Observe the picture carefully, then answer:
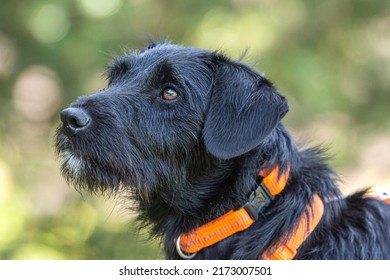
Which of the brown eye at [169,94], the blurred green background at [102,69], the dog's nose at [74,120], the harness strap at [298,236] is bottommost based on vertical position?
the harness strap at [298,236]

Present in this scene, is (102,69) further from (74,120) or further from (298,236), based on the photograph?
(298,236)

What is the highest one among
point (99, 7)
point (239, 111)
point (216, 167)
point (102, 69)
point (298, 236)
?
point (99, 7)

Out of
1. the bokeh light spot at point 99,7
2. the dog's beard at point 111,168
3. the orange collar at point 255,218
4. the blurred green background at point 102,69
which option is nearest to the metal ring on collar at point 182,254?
the orange collar at point 255,218

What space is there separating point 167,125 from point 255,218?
26.6 inches

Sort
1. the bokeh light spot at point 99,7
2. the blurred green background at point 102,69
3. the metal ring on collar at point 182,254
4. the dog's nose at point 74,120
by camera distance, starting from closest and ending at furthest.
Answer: the dog's nose at point 74,120 < the metal ring on collar at point 182,254 < the bokeh light spot at point 99,7 < the blurred green background at point 102,69

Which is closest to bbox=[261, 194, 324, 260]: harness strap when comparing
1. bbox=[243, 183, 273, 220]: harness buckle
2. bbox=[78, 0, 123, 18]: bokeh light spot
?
bbox=[243, 183, 273, 220]: harness buckle

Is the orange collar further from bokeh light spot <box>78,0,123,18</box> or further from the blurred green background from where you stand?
bokeh light spot <box>78,0,123,18</box>

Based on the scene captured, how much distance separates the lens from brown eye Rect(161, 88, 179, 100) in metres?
3.31

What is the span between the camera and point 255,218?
10.4ft

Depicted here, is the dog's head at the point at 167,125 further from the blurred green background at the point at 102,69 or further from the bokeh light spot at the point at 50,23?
the bokeh light spot at the point at 50,23

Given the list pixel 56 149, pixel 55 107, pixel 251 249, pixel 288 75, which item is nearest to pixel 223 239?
pixel 251 249

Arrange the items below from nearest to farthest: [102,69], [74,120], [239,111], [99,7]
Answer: [74,120] < [239,111] < [102,69] < [99,7]

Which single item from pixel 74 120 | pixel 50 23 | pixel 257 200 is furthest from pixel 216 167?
pixel 50 23

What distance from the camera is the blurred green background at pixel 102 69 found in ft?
22.5
